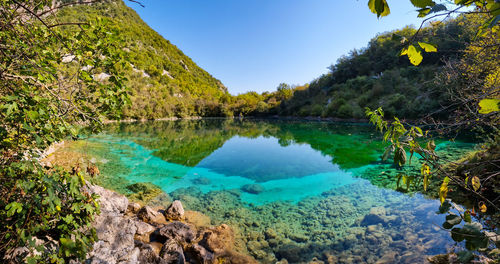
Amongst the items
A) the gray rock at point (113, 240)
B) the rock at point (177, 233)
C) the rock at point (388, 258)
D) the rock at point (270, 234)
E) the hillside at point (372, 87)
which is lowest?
the rock at point (270, 234)

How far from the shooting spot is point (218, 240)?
4.28 meters

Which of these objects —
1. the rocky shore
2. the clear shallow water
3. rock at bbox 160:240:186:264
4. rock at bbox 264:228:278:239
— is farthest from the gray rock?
rock at bbox 264:228:278:239

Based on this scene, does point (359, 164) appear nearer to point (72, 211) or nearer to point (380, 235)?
point (380, 235)

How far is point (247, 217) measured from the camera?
565 cm

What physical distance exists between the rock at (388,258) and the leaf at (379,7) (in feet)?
14.6

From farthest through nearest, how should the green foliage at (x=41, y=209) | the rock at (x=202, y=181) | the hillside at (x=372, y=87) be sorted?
the hillside at (x=372, y=87) < the rock at (x=202, y=181) < the green foliage at (x=41, y=209)

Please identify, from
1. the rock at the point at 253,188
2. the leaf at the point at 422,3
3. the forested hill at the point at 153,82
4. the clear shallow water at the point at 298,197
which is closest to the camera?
the leaf at the point at 422,3

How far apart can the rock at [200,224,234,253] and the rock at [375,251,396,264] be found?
9.52ft

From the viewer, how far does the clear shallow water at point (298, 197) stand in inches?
167

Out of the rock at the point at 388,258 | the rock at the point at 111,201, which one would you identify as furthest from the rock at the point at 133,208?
the rock at the point at 388,258

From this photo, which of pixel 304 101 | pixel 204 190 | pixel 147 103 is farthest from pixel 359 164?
pixel 147 103

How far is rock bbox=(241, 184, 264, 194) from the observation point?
24.8ft

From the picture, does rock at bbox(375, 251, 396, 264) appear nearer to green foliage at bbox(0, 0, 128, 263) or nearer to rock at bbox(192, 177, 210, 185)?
green foliage at bbox(0, 0, 128, 263)

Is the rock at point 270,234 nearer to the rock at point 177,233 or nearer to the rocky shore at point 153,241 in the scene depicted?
the rocky shore at point 153,241
